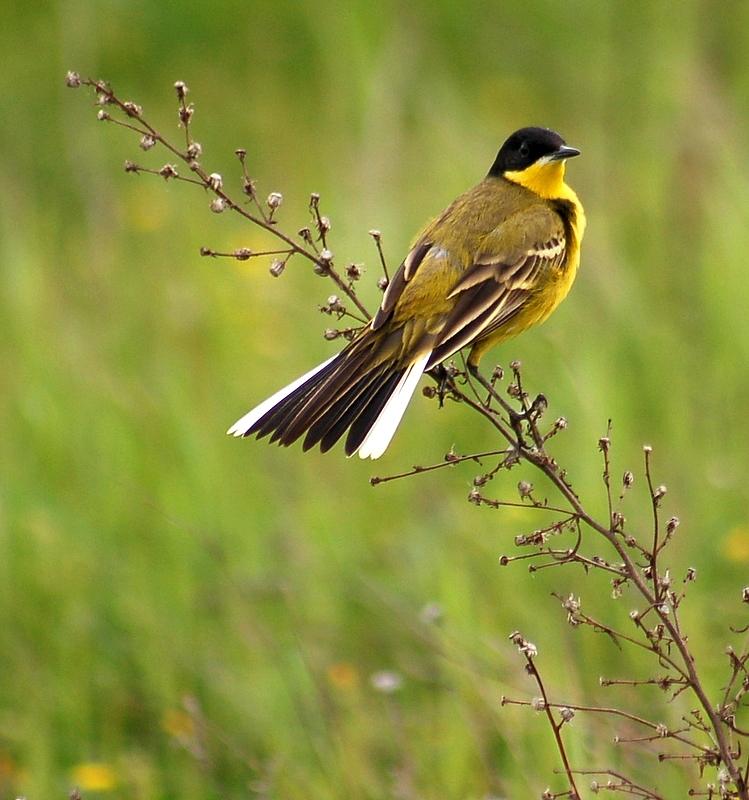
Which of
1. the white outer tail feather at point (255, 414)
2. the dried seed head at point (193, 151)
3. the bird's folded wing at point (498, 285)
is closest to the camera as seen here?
the dried seed head at point (193, 151)

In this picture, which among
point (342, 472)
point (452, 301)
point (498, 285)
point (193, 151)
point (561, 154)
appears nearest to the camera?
point (193, 151)

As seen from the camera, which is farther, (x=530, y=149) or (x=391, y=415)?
(x=530, y=149)

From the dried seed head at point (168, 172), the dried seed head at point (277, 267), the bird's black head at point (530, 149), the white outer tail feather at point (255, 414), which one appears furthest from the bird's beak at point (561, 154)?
the dried seed head at point (168, 172)

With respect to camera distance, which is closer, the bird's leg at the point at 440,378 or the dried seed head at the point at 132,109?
the dried seed head at the point at 132,109

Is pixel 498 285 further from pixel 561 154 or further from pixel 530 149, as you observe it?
pixel 530 149

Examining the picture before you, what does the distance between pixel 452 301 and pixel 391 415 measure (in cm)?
72

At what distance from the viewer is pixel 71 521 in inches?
212

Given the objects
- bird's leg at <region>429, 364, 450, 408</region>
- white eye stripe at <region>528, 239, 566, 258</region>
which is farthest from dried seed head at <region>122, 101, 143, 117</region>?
white eye stripe at <region>528, 239, 566, 258</region>

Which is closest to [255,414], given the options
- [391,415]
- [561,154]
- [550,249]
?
[391,415]

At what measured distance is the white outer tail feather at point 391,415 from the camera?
10.8 ft

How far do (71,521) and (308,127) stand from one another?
19.6 feet

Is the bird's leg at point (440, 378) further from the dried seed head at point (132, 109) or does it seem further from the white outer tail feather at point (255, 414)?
the dried seed head at point (132, 109)

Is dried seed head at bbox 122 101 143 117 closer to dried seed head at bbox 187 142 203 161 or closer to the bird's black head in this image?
dried seed head at bbox 187 142 203 161

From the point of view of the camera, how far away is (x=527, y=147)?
16.5 ft
